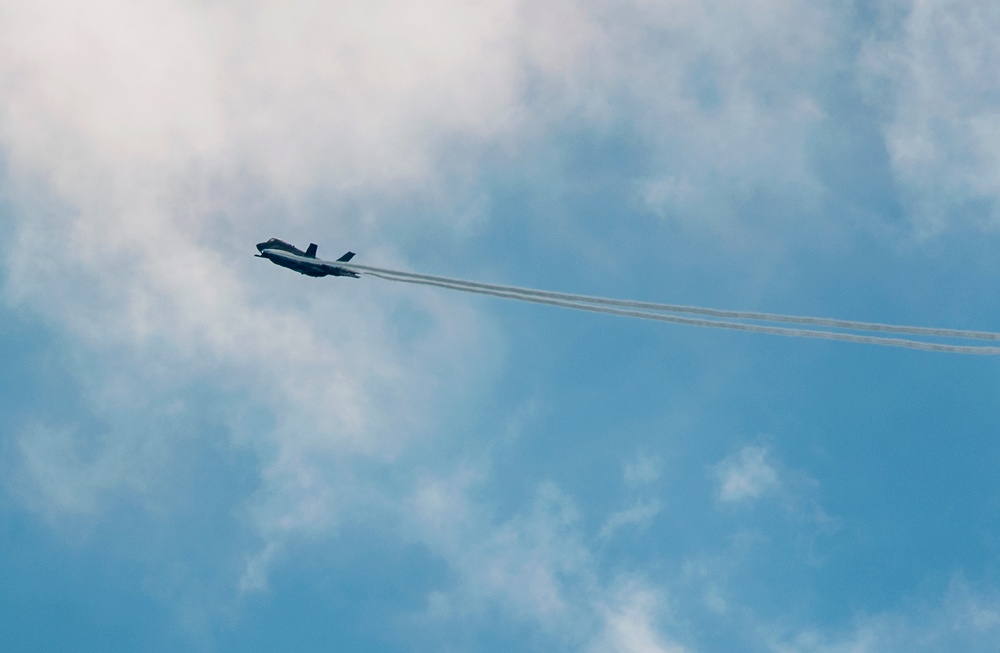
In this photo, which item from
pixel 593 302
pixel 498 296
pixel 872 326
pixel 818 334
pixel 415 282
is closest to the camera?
pixel 872 326

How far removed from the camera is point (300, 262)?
92.9 meters

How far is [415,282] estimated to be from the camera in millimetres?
66375

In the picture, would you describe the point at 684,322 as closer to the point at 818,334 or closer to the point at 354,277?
the point at 818,334

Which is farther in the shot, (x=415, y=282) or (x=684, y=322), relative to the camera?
(x=415, y=282)

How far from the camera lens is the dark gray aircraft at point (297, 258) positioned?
89.7 metres

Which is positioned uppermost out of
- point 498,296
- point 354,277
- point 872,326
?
point 354,277

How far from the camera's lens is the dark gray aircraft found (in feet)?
294

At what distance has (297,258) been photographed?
93.4m

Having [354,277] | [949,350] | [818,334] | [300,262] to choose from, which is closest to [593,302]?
[818,334]

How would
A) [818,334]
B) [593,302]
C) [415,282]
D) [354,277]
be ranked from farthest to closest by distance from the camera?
1. [354,277]
2. [415,282]
3. [593,302]
4. [818,334]

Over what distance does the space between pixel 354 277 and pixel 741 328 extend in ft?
157

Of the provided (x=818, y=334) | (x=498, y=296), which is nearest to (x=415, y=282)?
(x=498, y=296)

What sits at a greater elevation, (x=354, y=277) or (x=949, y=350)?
(x=354, y=277)

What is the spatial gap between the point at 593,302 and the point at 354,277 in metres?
40.9
